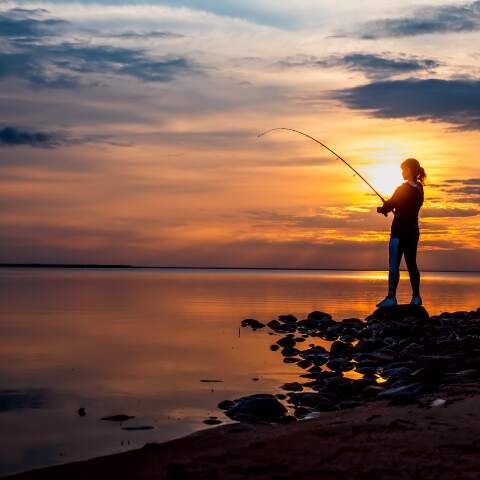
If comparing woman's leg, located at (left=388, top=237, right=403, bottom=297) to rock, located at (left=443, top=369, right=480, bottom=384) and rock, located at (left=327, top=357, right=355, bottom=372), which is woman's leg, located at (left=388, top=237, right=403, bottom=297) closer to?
rock, located at (left=327, top=357, right=355, bottom=372)

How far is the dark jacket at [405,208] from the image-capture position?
59.8 ft

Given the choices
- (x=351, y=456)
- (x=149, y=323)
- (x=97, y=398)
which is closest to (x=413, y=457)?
(x=351, y=456)

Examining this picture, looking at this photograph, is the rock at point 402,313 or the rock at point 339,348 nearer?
the rock at point 339,348

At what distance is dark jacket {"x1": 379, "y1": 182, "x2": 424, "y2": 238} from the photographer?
1823 centimetres

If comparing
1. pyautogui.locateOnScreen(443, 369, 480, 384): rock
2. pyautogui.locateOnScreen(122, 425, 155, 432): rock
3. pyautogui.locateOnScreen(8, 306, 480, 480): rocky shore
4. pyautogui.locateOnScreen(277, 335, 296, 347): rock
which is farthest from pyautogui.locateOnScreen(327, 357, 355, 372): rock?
pyautogui.locateOnScreen(122, 425, 155, 432): rock

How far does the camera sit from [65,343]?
1962cm

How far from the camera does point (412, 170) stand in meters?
18.2

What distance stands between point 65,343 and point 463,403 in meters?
13.4

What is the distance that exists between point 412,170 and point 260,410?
33.8 ft

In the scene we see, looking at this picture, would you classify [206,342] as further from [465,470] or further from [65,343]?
[465,470]

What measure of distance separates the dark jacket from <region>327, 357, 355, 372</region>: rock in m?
5.56

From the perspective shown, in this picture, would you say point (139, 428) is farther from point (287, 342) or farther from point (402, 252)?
point (402, 252)

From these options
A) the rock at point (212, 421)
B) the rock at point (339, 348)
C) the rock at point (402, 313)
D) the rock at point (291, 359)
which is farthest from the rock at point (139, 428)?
the rock at point (402, 313)

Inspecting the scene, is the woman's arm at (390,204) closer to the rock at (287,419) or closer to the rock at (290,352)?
the rock at (290,352)
